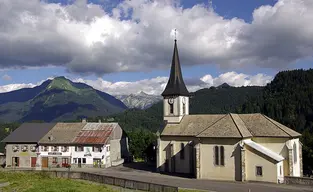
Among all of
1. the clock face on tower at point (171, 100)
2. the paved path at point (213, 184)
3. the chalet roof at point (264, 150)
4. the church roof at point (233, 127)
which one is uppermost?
the clock face on tower at point (171, 100)

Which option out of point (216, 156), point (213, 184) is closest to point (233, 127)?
point (216, 156)

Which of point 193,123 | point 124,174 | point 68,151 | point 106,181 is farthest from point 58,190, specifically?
point 68,151

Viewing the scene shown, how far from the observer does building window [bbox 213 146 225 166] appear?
5047 cm

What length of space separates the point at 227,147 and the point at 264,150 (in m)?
4.76

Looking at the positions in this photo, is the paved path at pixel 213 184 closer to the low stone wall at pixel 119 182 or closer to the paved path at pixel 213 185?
the paved path at pixel 213 185

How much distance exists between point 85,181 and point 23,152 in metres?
28.9

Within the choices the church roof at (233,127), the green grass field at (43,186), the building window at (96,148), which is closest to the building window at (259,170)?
the church roof at (233,127)

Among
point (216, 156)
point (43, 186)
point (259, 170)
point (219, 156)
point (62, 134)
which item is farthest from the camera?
point (62, 134)

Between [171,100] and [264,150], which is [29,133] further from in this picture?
Result: [264,150]

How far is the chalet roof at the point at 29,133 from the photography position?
235ft

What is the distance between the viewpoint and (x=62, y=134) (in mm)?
71812

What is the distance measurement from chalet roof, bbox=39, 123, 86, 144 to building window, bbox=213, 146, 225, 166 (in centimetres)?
3018

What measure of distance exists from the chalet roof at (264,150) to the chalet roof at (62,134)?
34614mm

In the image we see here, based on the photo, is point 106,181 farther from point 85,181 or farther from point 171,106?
point 171,106
